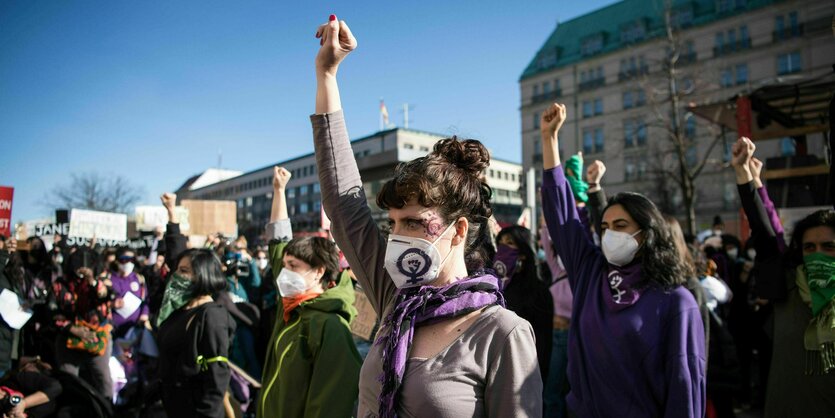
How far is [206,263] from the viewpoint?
4.21 meters

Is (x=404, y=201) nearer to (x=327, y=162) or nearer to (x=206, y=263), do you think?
(x=327, y=162)

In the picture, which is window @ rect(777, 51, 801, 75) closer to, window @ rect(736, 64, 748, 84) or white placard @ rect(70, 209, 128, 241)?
window @ rect(736, 64, 748, 84)

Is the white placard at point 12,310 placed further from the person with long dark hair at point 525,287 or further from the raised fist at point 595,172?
the raised fist at point 595,172

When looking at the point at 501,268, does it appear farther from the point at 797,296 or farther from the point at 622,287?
the point at 797,296

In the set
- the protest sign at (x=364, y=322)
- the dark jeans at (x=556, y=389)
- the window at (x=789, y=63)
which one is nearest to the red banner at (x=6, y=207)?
the protest sign at (x=364, y=322)

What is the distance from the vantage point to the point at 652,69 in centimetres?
4456

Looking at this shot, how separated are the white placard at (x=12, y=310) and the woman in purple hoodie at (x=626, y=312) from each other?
20.5 feet

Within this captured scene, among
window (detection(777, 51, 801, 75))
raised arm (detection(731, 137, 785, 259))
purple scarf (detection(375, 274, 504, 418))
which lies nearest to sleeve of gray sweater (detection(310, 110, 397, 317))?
purple scarf (detection(375, 274, 504, 418))

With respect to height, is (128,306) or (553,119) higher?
(553,119)

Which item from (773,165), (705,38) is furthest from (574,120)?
(773,165)

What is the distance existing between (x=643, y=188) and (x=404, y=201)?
45.3 meters

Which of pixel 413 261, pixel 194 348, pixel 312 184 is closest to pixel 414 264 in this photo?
pixel 413 261

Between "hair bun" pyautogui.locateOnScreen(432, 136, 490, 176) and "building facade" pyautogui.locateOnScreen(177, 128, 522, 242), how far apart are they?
120 feet

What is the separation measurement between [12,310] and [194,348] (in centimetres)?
387
